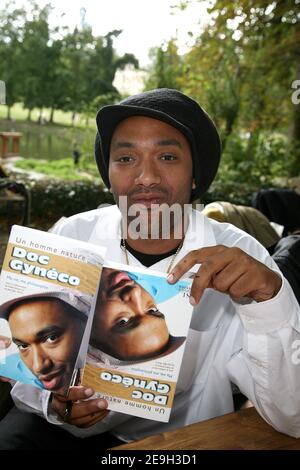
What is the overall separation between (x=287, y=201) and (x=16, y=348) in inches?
130

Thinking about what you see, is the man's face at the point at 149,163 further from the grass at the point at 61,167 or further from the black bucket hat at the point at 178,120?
the grass at the point at 61,167

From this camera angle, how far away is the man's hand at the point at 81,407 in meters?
1.09

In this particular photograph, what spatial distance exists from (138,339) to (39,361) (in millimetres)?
230

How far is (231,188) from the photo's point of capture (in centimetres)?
679

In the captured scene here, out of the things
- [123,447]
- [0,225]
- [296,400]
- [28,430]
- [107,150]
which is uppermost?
[107,150]

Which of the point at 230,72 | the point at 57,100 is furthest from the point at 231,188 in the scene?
the point at 57,100

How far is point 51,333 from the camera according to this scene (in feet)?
3.47

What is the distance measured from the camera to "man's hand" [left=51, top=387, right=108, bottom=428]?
109 centimetres

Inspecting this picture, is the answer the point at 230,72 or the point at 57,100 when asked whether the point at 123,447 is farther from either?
the point at 230,72

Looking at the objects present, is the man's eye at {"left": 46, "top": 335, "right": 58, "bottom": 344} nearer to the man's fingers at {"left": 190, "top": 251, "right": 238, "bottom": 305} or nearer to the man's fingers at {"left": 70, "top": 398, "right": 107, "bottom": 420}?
the man's fingers at {"left": 70, "top": 398, "right": 107, "bottom": 420}

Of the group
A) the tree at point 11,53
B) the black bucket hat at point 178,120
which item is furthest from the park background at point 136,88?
the black bucket hat at point 178,120

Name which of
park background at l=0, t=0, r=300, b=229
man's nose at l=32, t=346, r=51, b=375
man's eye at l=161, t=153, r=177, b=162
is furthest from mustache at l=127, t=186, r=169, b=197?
park background at l=0, t=0, r=300, b=229

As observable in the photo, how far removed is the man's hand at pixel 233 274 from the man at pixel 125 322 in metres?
0.09

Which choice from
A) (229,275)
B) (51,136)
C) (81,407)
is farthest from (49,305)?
(51,136)
